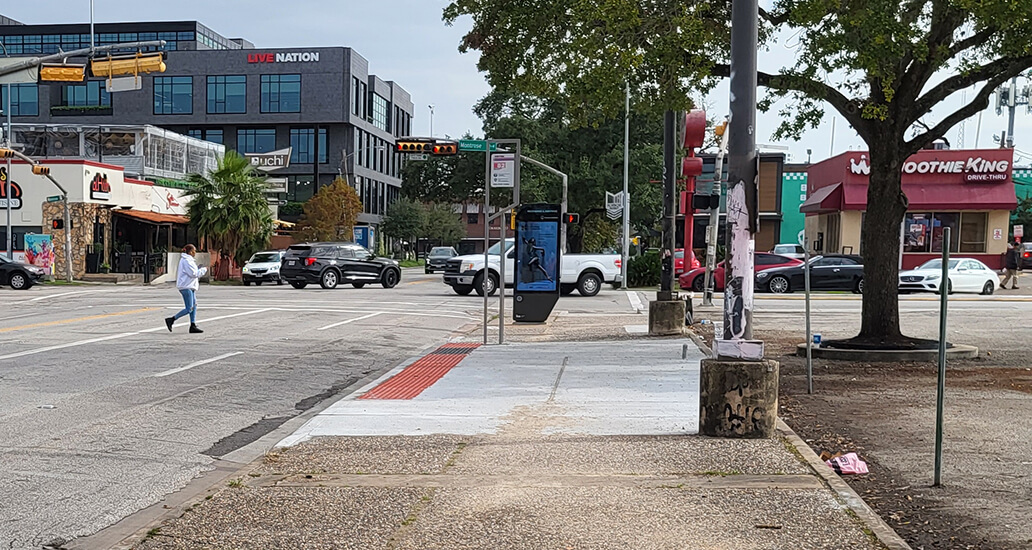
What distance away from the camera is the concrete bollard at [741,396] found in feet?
24.8

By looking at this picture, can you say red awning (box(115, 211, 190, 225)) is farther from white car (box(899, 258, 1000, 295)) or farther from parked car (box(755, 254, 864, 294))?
white car (box(899, 258, 1000, 295))

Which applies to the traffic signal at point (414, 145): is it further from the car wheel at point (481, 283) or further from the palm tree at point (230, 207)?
the palm tree at point (230, 207)

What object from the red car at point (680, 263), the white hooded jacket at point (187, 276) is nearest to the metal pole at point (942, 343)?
the white hooded jacket at point (187, 276)

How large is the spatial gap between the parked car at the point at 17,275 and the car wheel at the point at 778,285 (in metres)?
26.2

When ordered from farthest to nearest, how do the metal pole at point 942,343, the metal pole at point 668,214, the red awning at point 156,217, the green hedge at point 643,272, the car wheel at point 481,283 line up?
the red awning at point 156,217 < the green hedge at point 643,272 < the car wheel at point 481,283 < the metal pole at point 668,214 < the metal pole at point 942,343

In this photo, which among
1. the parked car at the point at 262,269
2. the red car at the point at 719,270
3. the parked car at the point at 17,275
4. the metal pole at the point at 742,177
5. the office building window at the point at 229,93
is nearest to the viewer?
the metal pole at the point at 742,177

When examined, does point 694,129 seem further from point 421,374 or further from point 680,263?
point 680,263

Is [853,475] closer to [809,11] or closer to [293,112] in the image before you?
[809,11]

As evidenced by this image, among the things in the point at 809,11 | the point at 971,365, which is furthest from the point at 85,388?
the point at 971,365

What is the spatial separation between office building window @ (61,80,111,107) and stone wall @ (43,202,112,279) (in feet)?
124

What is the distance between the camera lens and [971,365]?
1263 centimetres

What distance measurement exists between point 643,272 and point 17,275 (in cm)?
2294

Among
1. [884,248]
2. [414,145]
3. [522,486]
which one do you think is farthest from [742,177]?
[414,145]

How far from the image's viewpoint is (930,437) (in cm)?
802
